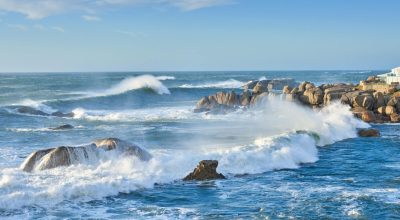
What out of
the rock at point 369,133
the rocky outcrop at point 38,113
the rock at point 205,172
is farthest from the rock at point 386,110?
the rock at point 205,172

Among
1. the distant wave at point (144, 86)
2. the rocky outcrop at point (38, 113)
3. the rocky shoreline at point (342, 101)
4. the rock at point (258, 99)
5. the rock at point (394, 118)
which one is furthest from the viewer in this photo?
the distant wave at point (144, 86)

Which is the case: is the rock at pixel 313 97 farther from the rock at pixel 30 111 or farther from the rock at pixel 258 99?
the rock at pixel 30 111

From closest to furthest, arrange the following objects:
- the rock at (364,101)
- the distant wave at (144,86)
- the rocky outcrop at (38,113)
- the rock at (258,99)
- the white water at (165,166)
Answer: the white water at (165,166)
the rock at (364,101)
the rocky outcrop at (38,113)
the rock at (258,99)
the distant wave at (144,86)

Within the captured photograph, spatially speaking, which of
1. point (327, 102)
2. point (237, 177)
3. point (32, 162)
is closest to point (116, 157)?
point (32, 162)

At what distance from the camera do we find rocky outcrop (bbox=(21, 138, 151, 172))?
2012 centimetres

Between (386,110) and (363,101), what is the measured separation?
6.90 ft

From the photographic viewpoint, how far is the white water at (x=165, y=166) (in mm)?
17062

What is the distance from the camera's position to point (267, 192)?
18.3m

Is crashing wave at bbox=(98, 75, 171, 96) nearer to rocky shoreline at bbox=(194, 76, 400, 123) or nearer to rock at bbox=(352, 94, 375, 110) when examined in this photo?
rocky shoreline at bbox=(194, 76, 400, 123)

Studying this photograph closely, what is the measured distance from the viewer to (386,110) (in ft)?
139

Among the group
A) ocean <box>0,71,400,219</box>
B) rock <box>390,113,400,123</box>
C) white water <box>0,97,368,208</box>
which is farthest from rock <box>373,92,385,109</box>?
white water <box>0,97,368,208</box>

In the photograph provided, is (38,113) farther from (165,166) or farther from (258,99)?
(165,166)

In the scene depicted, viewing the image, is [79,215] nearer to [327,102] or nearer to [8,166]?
[8,166]

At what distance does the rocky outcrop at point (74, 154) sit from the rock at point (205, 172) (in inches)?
98.5
